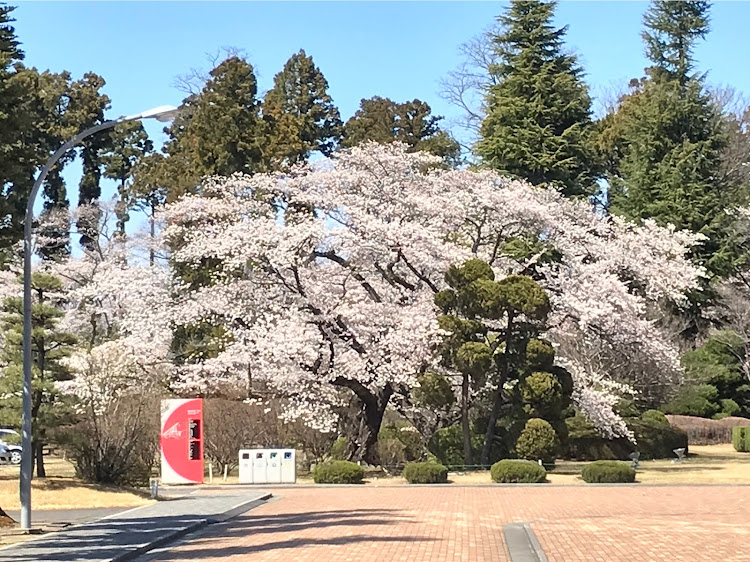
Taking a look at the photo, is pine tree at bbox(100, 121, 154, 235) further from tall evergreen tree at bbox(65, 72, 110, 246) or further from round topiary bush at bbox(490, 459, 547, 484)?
round topiary bush at bbox(490, 459, 547, 484)

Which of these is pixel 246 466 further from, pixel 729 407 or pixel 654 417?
pixel 729 407

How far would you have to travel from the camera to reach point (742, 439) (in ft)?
131

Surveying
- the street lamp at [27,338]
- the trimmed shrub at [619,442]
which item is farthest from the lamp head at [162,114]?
the trimmed shrub at [619,442]

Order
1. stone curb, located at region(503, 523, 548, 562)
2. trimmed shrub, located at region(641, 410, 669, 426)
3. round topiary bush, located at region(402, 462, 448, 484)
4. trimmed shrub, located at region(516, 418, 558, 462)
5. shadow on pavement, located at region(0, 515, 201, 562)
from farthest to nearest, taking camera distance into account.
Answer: trimmed shrub, located at region(641, 410, 669, 426) < trimmed shrub, located at region(516, 418, 558, 462) < round topiary bush, located at region(402, 462, 448, 484) < shadow on pavement, located at region(0, 515, 201, 562) < stone curb, located at region(503, 523, 548, 562)

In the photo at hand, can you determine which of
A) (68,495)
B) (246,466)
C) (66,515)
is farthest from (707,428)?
(66,515)

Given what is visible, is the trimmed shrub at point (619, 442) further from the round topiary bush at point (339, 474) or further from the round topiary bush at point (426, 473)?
the round topiary bush at point (339, 474)

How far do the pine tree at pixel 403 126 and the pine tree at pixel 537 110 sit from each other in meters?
9.22

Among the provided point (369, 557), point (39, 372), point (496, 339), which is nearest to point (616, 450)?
point (496, 339)

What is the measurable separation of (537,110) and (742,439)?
18.4 m

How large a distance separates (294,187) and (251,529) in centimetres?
2067

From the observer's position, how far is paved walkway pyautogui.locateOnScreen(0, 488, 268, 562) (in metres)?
13.6

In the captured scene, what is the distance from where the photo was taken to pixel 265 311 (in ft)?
108

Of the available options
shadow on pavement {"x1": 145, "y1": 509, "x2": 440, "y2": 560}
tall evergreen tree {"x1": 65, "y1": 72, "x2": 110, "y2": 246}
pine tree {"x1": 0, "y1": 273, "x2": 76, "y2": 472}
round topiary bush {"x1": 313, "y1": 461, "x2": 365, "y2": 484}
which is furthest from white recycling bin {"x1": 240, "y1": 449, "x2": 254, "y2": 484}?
tall evergreen tree {"x1": 65, "y1": 72, "x2": 110, "y2": 246}

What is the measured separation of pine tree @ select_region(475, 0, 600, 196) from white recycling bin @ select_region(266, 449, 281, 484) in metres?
22.9
